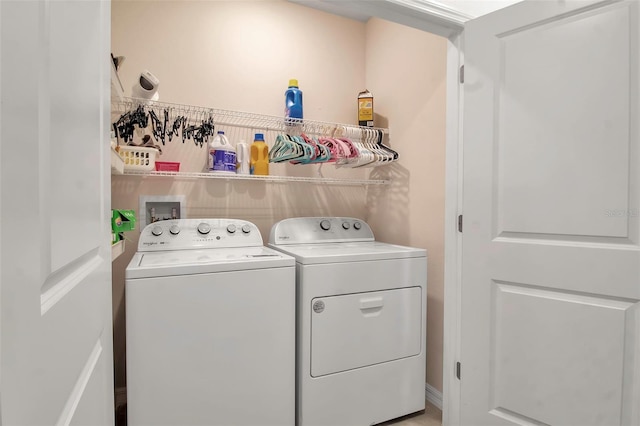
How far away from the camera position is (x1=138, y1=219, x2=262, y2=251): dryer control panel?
180cm

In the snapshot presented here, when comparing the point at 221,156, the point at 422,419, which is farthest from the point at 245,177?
the point at 422,419

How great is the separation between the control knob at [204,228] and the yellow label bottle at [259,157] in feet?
1.53

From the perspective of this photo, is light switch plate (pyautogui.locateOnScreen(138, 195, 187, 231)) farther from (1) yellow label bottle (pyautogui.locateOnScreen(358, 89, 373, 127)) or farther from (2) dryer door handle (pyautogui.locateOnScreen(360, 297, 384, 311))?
(1) yellow label bottle (pyautogui.locateOnScreen(358, 89, 373, 127))

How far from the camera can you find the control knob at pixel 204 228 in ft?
6.24

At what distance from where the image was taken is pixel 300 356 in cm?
158

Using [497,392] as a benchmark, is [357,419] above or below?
below

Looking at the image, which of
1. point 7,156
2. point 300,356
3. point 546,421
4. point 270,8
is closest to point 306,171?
point 270,8

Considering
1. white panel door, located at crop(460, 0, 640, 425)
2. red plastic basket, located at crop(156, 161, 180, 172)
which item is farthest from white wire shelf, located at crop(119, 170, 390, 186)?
white panel door, located at crop(460, 0, 640, 425)

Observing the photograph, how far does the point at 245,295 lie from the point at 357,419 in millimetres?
890

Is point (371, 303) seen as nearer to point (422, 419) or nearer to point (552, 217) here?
point (422, 419)

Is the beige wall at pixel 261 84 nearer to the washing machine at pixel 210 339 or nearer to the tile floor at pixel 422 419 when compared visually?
the tile floor at pixel 422 419

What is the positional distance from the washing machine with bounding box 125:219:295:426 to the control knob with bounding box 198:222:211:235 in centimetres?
27

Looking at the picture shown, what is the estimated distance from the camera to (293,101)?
7.34 ft

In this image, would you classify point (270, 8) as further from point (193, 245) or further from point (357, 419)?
point (357, 419)
